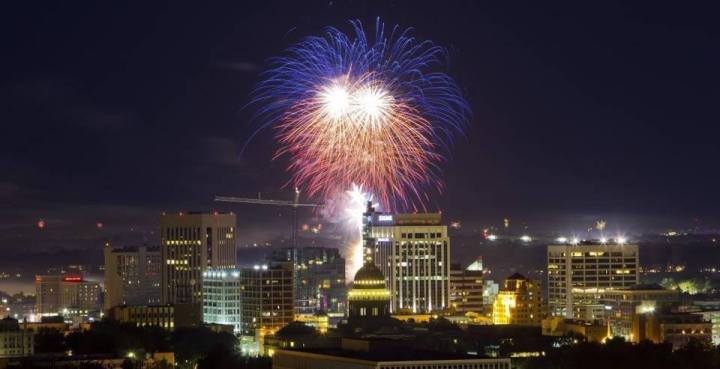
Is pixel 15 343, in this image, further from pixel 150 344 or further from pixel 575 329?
pixel 575 329

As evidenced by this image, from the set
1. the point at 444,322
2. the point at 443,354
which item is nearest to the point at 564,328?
the point at 444,322

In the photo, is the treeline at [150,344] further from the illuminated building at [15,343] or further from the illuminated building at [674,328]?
the illuminated building at [674,328]

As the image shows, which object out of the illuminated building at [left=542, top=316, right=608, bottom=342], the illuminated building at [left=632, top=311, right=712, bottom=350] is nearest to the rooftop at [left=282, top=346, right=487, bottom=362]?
the illuminated building at [left=542, top=316, right=608, bottom=342]

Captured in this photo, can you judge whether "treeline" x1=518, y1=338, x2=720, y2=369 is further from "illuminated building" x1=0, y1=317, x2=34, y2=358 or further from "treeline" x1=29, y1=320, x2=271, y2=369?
"illuminated building" x1=0, y1=317, x2=34, y2=358

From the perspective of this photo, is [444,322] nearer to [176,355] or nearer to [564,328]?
[564,328]

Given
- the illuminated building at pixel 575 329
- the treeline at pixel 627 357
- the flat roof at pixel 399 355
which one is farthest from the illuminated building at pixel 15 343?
the illuminated building at pixel 575 329
